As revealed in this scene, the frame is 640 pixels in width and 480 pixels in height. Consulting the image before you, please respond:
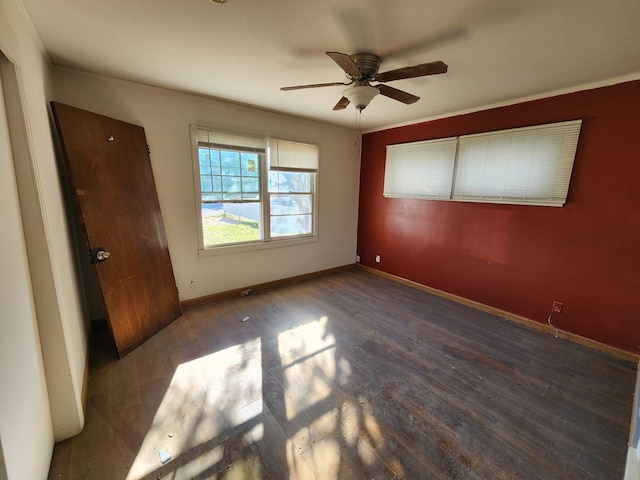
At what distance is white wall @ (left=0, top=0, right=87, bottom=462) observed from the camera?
1226mm

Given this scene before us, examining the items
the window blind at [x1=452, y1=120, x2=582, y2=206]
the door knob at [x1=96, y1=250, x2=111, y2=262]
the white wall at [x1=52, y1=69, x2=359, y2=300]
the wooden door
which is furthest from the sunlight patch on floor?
the window blind at [x1=452, y1=120, x2=582, y2=206]

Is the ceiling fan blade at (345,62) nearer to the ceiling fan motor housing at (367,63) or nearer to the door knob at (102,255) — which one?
the ceiling fan motor housing at (367,63)

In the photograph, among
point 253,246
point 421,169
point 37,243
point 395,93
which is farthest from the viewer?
point 421,169

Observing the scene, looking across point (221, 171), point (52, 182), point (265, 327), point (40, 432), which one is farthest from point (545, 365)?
point (52, 182)

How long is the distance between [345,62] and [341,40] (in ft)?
0.90

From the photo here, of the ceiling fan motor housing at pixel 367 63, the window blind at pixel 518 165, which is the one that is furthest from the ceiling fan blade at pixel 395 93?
the window blind at pixel 518 165

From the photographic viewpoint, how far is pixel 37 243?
1390 millimetres

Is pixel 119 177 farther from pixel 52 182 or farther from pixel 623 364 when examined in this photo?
pixel 623 364

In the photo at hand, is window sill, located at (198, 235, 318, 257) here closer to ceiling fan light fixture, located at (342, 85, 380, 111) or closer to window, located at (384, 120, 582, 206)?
window, located at (384, 120, 582, 206)

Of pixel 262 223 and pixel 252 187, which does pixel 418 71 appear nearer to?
pixel 252 187

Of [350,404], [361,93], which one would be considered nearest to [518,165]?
[361,93]

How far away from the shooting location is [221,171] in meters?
3.30

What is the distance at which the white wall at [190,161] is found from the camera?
8.48 ft

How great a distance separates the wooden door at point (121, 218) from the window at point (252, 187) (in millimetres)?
586
